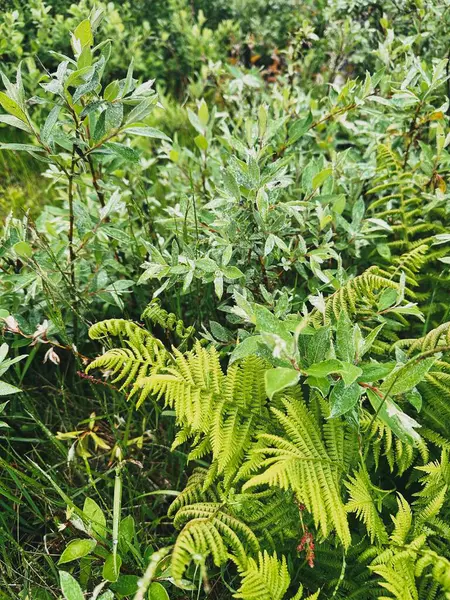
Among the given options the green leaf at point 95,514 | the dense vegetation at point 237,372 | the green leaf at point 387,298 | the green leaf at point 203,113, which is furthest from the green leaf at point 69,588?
the green leaf at point 203,113

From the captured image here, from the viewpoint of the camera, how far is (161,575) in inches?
55.6

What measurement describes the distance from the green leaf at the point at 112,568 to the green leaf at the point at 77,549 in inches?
2.3

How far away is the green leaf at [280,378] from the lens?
1080 millimetres

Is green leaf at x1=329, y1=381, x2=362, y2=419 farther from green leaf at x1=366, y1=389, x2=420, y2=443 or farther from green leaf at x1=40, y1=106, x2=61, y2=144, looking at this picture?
green leaf at x1=40, y1=106, x2=61, y2=144

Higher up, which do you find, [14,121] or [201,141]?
[14,121]

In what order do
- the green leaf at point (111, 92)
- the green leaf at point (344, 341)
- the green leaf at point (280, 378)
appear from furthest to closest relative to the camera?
the green leaf at point (111, 92) → the green leaf at point (344, 341) → the green leaf at point (280, 378)

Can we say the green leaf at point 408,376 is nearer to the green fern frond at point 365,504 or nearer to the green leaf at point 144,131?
the green fern frond at point 365,504

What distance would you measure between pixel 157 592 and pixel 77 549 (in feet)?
0.81

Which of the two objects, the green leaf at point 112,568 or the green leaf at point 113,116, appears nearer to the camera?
the green leaf at point 112,568

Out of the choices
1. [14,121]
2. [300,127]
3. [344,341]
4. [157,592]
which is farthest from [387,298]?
[14,121]

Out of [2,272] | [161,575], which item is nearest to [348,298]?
[161,575]

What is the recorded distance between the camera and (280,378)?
112 centimetres

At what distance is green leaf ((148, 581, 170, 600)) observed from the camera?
4.36 ft

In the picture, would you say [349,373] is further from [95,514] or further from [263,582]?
[95,514]
